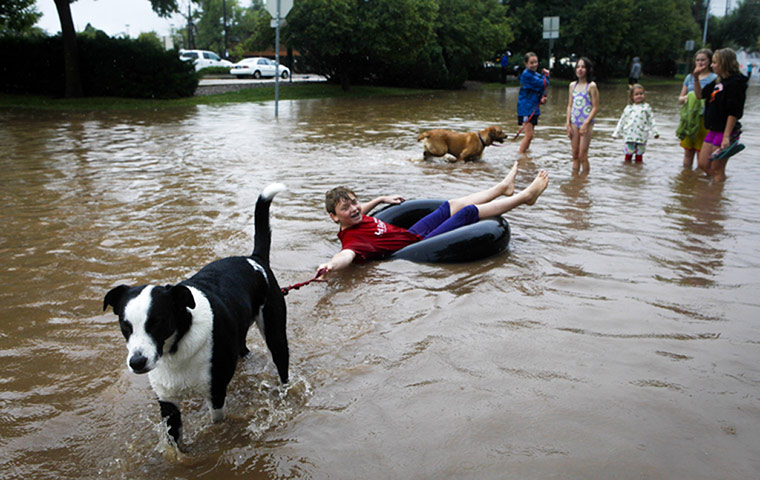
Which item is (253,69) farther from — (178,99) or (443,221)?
(443,221)

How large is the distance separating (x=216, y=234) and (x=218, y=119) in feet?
44.4

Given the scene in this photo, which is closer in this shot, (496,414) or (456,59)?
(496,414)

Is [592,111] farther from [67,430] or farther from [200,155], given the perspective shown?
[67,430]

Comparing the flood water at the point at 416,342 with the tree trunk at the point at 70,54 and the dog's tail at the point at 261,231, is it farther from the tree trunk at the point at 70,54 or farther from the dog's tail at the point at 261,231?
the tree trunk at the point at 70,54

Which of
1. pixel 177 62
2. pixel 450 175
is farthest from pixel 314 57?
pixel 450 175

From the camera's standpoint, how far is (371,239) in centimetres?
616

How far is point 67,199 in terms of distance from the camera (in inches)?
334

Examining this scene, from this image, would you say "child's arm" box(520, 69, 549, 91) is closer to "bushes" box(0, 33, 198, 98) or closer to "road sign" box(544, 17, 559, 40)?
"bushes" box(0, 33, 198, 98)

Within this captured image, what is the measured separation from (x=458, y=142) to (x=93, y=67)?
64.3 ft

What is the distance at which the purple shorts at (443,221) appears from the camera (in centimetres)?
655

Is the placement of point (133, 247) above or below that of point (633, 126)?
below

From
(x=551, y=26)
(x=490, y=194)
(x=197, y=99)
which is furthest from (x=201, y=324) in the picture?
(x=551, y=26)

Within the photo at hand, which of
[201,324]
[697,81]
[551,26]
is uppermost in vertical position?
[551,26]

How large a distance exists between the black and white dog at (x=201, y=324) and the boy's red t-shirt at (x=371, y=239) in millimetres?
2376
